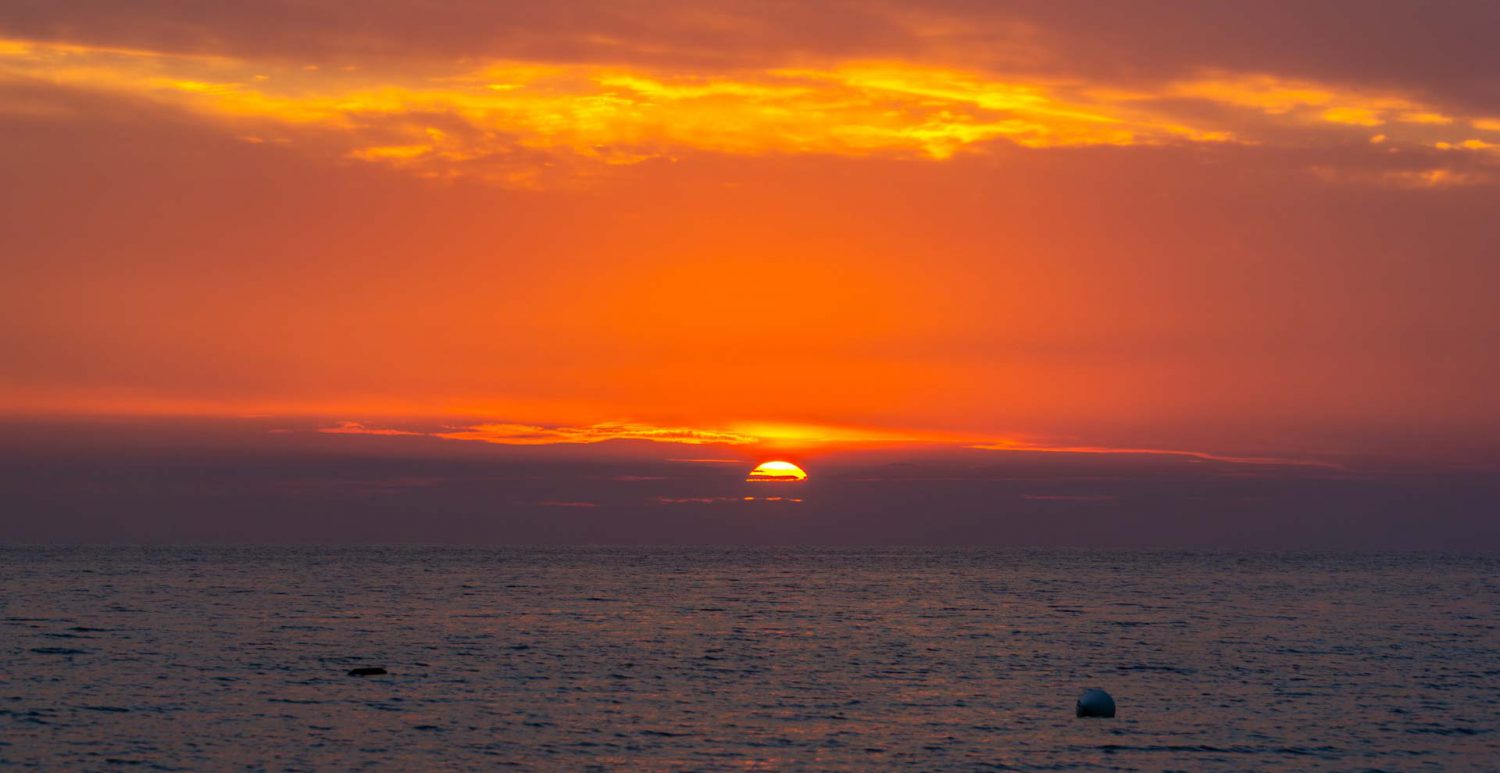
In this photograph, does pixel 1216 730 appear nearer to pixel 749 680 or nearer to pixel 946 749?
pixel 946 749

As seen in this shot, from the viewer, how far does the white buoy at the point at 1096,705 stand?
6119 cm

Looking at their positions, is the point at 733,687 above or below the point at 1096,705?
below

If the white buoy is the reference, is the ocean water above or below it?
below

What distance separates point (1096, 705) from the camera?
61.3 m

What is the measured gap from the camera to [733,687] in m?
70.5

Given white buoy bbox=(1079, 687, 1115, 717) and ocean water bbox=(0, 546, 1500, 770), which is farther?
white buoy bbox=(1079, 687, 1115, 717)

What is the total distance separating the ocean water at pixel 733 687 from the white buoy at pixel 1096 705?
1.24 m

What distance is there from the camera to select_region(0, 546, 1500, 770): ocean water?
172ft

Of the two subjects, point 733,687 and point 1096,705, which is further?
point 733,687

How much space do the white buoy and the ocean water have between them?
4.07ft

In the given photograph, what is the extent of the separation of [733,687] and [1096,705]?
1918 centimetres

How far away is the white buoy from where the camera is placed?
6119 centimetres

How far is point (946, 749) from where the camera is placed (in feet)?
175

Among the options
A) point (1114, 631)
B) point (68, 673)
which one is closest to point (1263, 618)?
point (1114, 631)
